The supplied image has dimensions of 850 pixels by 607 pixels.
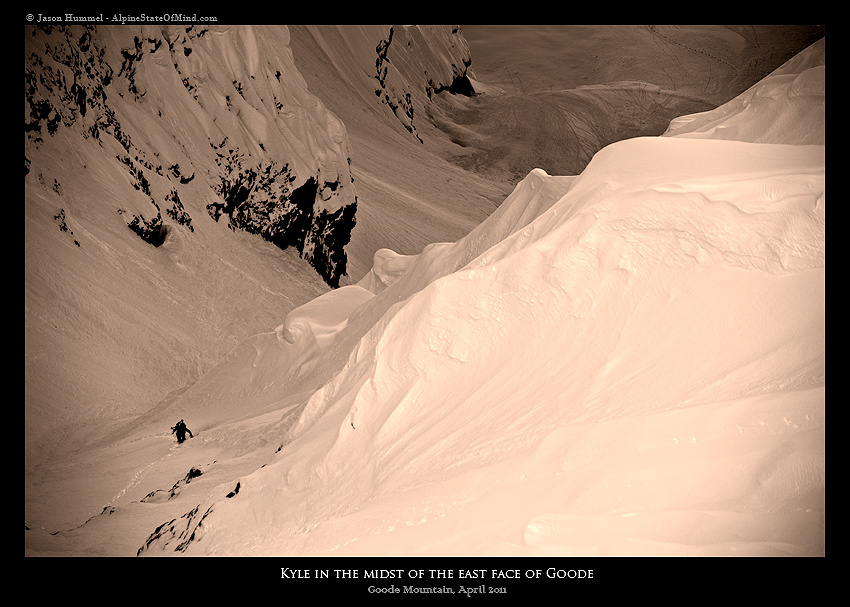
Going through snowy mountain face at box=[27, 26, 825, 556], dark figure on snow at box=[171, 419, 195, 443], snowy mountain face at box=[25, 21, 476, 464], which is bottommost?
snowy mountain face at box=[27, 26, 825, 556]

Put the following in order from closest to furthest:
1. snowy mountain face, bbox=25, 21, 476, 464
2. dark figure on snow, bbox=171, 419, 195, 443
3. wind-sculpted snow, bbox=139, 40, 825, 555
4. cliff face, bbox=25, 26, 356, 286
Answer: wind-sculpted snow, bbox=139, 40, 825, 555, dark figure on snow, bbox=171, 419, 195, 443, snowy mountain face, bbox=25, 21, 476, 464, cliff face, bbox=25, 26, 356, 286

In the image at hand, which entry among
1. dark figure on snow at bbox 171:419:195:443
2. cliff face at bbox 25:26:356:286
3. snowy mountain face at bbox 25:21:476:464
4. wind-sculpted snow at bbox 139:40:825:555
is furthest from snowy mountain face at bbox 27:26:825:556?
cliff face at bbox 25:26:356:286

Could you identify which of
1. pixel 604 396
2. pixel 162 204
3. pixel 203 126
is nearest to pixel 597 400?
pixel 604 396

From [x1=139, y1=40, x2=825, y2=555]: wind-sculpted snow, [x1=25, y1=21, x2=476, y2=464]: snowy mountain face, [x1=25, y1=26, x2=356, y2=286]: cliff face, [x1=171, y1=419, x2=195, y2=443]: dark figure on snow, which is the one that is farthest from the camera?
→ [x1=25, y1=26, x2=356, y2=286]: cliff face

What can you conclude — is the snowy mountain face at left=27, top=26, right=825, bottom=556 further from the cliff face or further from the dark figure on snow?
the cliff face

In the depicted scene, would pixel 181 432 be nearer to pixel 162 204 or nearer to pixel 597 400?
pixel 597 400

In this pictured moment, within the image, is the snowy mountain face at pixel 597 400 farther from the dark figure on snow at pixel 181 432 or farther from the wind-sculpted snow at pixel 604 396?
the dark figure on snow at pixel 181 432

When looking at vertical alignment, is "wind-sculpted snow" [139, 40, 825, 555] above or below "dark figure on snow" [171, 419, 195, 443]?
below
